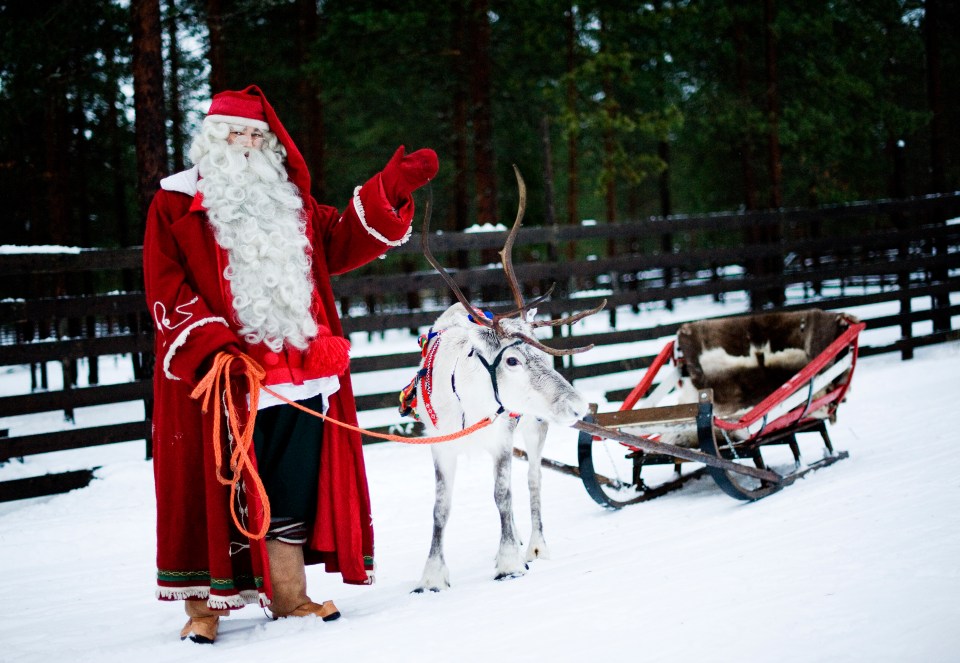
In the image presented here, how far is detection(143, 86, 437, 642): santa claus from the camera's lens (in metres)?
3.21

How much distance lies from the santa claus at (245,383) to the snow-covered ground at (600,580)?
0.29 metres

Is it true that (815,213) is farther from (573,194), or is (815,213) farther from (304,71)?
(573,194)

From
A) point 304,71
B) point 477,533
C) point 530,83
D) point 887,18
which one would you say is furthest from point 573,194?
point 477,533

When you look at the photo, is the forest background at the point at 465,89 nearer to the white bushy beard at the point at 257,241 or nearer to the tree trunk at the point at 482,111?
the tree trunk at the point at 482,111

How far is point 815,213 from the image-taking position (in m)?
10.1

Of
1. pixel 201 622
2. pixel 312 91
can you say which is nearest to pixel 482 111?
pixel 312 91

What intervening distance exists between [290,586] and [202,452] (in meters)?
0.68

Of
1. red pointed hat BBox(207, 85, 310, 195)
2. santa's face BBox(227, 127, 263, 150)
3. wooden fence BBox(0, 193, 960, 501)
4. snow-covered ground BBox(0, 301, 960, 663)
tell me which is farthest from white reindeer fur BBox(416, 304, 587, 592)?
wooden fence BBox(0, 193, 960, 501)

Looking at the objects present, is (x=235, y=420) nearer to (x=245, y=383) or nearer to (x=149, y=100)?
(x=245, y=383)

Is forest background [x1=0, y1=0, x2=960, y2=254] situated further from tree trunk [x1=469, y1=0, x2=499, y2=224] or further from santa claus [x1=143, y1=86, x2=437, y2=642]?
santa claus [x1=143, y1=86, x2=437, y2=642]

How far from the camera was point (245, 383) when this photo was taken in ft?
10.9

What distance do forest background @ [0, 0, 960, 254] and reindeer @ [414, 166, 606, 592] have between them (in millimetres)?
4580

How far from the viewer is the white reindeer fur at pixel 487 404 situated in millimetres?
3613

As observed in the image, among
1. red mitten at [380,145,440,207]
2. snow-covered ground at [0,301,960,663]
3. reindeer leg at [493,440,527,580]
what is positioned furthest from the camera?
reindeer leg at [493,440,527,580]
